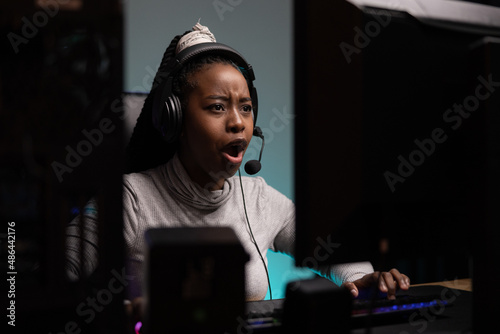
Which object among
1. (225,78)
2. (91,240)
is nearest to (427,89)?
(91,240)

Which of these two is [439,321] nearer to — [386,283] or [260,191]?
[386,283]

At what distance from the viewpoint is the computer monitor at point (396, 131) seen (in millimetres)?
555

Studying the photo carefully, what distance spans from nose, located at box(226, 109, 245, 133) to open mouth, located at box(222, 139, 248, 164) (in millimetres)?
36

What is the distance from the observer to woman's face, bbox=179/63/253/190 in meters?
1.27

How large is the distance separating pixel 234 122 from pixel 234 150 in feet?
0.29

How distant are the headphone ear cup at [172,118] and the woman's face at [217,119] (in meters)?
0.05

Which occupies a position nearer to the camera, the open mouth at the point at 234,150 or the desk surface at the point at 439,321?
the desk surface at the point at 439,321

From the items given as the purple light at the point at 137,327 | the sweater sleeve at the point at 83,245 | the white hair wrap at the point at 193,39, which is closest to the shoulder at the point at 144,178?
the white hair wrap at the point at 193,39

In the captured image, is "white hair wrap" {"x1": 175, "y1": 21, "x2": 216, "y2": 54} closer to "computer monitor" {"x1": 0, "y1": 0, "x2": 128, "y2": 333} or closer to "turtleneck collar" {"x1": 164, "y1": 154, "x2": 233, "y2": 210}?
"turtleneck collar" {"x1": 164, "y1": 154, "x2": 233, "y2": 210}

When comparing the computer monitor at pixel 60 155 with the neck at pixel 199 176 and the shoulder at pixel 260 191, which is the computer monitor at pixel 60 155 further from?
the shoulder at pixel 260 191

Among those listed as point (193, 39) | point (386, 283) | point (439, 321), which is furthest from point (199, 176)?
point (439, 321)

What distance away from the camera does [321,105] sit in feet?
1.81

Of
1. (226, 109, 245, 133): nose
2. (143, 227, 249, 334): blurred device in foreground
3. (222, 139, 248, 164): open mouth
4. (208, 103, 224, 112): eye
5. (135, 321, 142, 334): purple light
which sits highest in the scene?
(208, 103, 224, 112): eye

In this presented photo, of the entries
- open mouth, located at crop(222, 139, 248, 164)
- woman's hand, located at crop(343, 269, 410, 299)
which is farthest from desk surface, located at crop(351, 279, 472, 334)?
open mouth, located at crop(222, 139, 248, 164)
